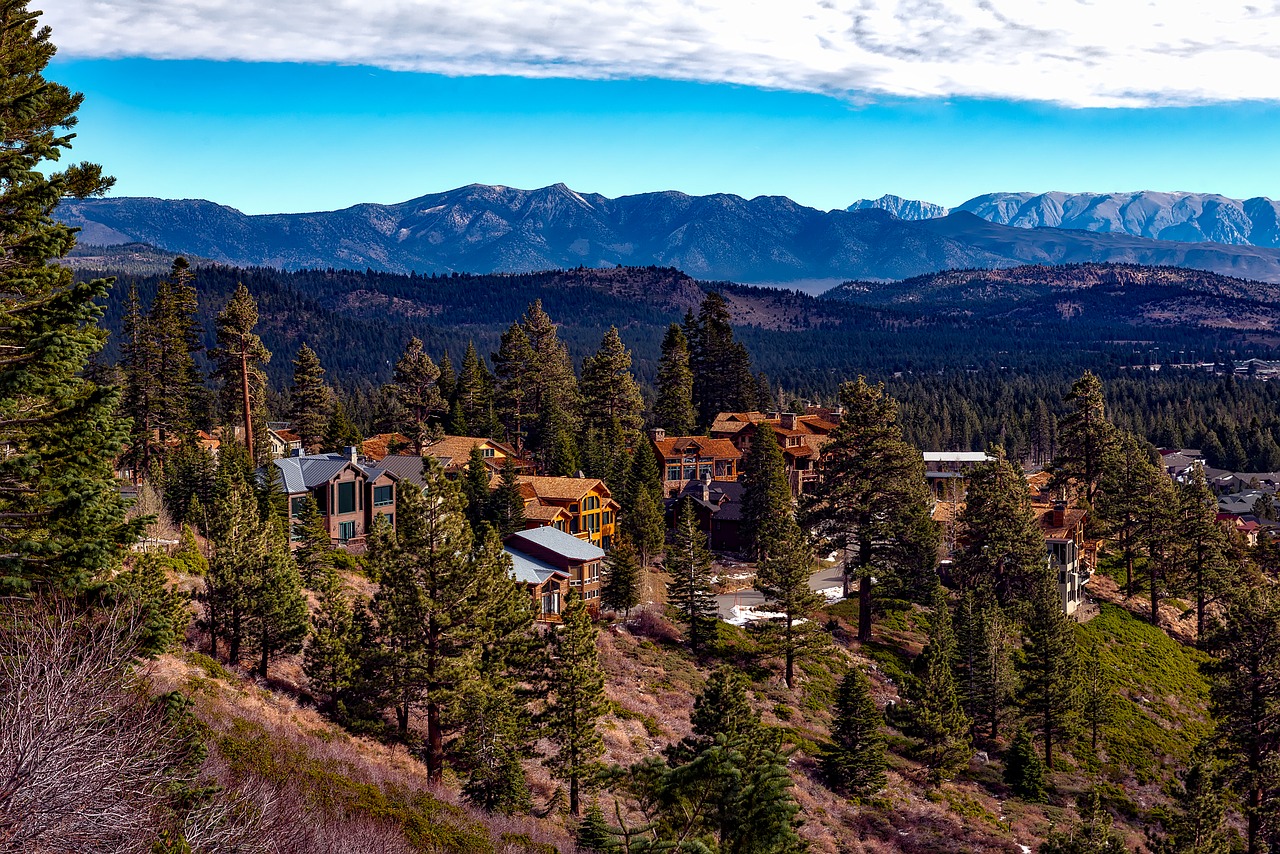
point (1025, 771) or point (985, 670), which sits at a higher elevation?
point (985, 670)

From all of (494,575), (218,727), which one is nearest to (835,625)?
(494,575)

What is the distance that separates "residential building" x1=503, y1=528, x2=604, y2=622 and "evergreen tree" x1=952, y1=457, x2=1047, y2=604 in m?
23.8

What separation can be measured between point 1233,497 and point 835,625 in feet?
335

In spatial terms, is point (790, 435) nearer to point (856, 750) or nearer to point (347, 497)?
point (347, 497)

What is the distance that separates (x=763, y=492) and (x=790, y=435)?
19.6 m

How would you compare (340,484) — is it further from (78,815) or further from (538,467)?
(78,815)

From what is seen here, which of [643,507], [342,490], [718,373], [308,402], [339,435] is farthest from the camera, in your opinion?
[718,373]

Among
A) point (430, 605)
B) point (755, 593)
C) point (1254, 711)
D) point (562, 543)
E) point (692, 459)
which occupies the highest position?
point (430, 605)

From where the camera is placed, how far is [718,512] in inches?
3017

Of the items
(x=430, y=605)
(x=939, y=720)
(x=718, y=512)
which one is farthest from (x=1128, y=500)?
(x=430, y=605)

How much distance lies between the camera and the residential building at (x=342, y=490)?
5697cm

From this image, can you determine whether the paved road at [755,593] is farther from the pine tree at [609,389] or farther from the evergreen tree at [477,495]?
the pine tree at [609,389]

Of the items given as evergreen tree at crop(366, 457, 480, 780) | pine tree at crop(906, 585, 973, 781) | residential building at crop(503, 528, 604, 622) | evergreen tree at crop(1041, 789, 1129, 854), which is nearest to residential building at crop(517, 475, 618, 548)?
residential building at crop(503, 528, 604, 622)

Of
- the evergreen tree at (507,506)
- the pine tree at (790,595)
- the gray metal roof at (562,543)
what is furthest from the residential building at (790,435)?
the pine tree at (790,595)
